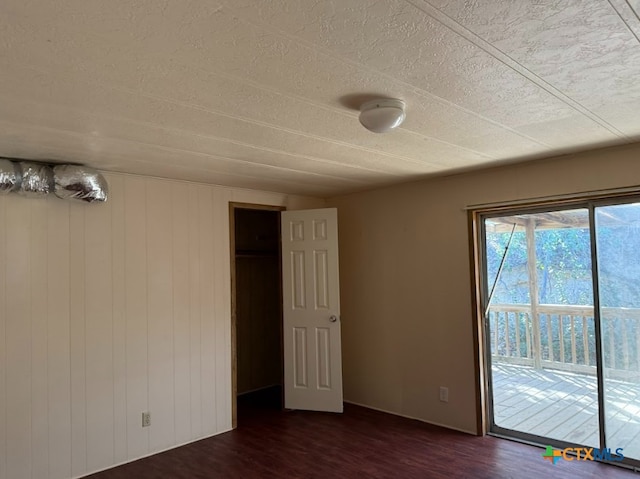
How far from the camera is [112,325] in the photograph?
11.4 ft

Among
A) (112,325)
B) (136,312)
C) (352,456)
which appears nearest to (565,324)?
(352,456)

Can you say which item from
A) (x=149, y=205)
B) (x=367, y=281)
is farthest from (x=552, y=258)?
(x=149, y=205)

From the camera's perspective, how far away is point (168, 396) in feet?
12.3

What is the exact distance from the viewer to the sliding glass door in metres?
3.20

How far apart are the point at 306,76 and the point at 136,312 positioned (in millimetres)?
2588

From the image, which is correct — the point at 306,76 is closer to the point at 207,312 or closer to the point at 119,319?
the point at 119,319

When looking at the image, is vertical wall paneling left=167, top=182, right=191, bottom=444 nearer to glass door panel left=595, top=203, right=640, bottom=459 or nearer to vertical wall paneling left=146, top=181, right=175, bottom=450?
vertical wall paneling left=146, top=181, right=175, bottom=450

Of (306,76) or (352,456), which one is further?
(352,456)

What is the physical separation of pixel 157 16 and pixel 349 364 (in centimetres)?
414

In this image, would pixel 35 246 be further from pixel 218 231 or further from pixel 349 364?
pixel 349 364

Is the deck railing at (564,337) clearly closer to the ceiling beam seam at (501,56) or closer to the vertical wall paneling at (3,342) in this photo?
the ceiling beam seam at (501,56)

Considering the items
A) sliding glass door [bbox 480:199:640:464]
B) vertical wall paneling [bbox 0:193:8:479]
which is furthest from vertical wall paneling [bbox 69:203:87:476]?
sliding glass door [bbox 480:199:640:464]

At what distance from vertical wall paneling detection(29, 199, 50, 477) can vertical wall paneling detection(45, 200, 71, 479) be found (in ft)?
0.10

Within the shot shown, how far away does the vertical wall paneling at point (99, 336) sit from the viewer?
11.0ft
